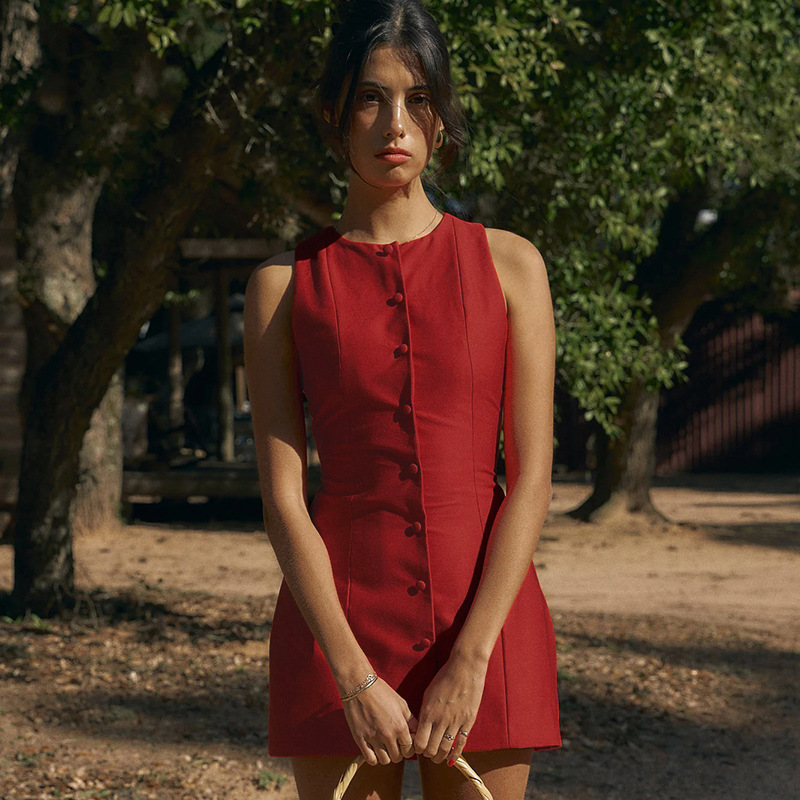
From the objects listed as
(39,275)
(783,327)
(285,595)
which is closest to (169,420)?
(39,275)

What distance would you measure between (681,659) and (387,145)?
559 centimetres

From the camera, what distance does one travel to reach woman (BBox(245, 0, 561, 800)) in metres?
1.78

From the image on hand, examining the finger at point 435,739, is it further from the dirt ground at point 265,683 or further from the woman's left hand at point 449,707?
the dirt ground at point 265,683

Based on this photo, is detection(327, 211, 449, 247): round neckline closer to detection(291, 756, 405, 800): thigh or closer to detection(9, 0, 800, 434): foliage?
detection(291, 756, 405, 800): thigh

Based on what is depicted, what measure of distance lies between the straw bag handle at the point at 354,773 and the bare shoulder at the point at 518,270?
738 mm

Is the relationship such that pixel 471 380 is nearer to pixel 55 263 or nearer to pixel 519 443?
pixel 519 443

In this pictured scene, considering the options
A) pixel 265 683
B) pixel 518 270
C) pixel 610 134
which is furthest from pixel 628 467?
pixel 518 270

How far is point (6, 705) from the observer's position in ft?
18.1

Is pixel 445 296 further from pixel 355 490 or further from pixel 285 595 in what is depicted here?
pixel 285 595

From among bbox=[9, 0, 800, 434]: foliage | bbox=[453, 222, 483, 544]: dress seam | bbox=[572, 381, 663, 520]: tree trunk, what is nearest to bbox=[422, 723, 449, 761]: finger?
bbox=[453, 222, 483, 544]: dress seam

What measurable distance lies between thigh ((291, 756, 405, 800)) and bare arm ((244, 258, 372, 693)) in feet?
0.59

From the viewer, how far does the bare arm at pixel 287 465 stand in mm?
1736

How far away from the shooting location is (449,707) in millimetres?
1694

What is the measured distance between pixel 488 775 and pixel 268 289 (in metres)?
0.87
